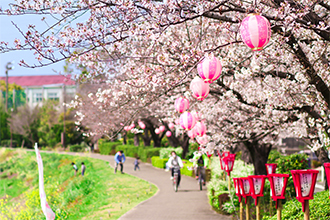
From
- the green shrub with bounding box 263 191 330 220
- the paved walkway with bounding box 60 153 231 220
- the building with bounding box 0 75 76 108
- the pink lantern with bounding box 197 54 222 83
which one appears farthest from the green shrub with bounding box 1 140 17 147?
the pink lantern with bounding box 197 54 222 83

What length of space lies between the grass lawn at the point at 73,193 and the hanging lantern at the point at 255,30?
7567 millimetres

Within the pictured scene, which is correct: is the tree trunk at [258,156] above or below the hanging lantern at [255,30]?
below

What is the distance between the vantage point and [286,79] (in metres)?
7.87

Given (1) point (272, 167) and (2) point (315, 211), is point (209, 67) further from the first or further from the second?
(1) point (272, 167)

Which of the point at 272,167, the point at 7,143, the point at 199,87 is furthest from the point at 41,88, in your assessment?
the point at 199,87

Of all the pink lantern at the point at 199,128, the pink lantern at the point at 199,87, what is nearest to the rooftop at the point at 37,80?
the pink lantern at the point at 199,128

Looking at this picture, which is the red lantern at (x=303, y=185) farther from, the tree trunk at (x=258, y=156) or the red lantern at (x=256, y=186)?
the tree trunk at (x=258, y=156)

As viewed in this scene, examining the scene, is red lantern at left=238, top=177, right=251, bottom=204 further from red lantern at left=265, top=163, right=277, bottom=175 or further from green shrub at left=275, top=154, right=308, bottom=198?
green shrub at left=275, top=154, right=308, bottom=198

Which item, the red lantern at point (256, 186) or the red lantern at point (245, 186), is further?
the red lantern at point (245, 186)

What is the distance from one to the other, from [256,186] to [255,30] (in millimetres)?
3664

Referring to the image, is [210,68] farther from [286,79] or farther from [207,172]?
[207,172]

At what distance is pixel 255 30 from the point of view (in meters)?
4.50

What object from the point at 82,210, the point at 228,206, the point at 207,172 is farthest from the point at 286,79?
the point at 207,172

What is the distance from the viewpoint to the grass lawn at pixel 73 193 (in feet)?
41.6
